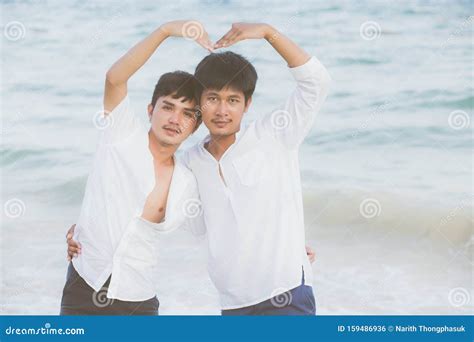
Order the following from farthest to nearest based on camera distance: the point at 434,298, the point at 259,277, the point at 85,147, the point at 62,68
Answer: the point at 62,68 < the point at 85,147 < the point at 434,298 < the point at 259,277

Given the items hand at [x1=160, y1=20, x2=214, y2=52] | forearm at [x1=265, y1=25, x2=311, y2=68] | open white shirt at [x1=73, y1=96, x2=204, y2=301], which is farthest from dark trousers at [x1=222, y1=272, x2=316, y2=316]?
hand at [x1=160, y1=20, x2=214, y2=52]

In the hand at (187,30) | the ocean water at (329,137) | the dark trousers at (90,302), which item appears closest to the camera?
the hand at (187,30)

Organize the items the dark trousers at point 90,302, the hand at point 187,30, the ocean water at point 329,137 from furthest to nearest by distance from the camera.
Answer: the ocean water at point 329,137 < the dark trousers at point 90,302 < the hand at point 187,30

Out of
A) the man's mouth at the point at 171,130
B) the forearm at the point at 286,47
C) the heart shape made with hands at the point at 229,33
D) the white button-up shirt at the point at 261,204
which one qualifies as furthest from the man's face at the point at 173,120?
the forearm at the point at 286,47

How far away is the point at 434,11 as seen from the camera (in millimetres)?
7781

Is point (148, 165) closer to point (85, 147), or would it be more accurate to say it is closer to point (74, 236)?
point (74, 236)

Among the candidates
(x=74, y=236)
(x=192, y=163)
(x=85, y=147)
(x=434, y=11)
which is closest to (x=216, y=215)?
(x=192, y=163)

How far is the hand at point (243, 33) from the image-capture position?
2.44 m

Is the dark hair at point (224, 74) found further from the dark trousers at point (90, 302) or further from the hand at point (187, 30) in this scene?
the dark trousers at point (90, 302)

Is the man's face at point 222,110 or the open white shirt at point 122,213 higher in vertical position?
the man's face at point 222,110

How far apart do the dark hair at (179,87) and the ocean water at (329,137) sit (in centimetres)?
174

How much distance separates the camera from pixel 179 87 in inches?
102

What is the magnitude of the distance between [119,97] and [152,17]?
5.27m

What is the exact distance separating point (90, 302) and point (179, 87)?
75cm
